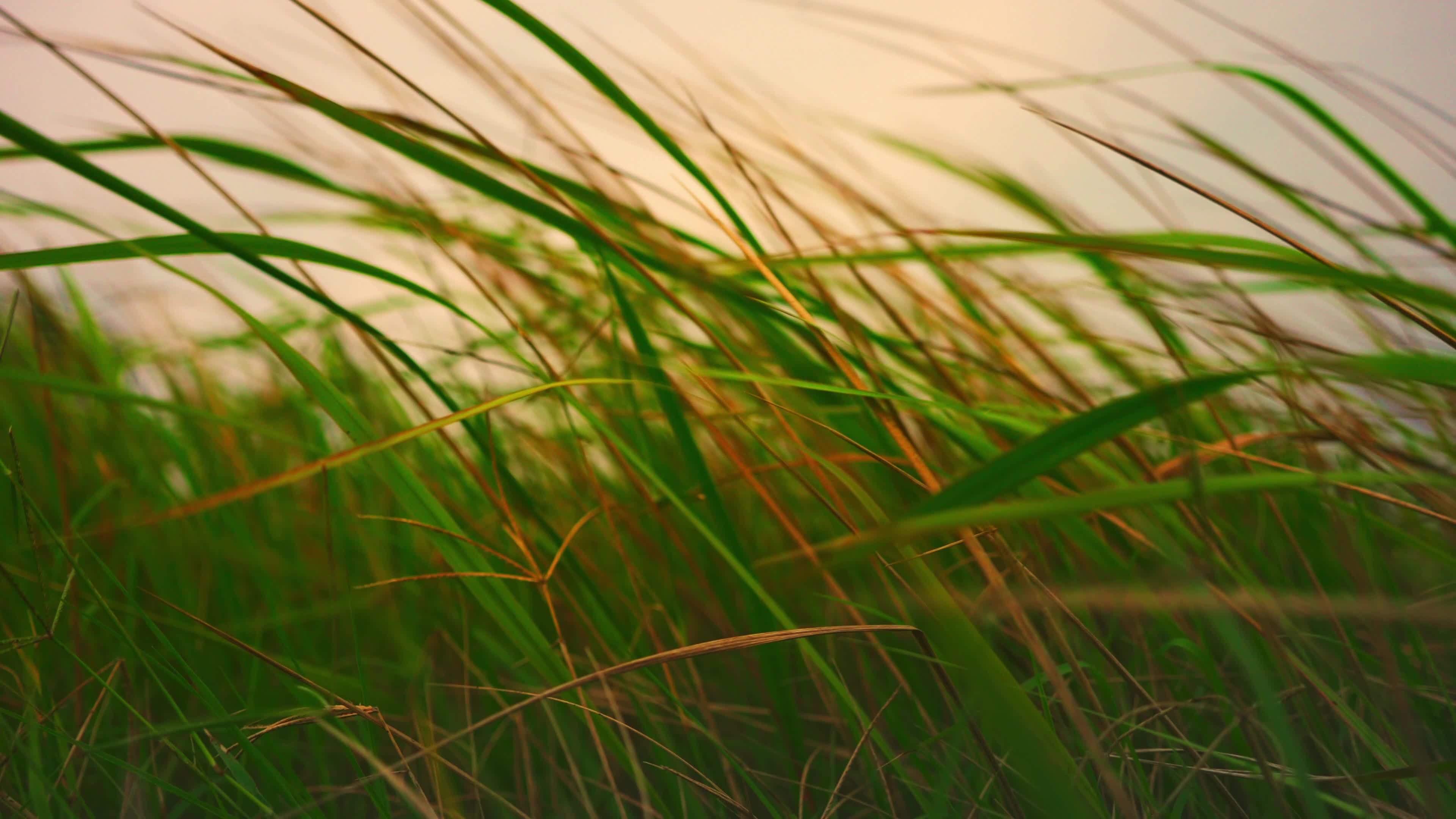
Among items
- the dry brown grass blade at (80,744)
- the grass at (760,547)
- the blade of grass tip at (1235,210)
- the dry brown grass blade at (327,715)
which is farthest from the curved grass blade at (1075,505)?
the dry brown grass blade at (80,744)

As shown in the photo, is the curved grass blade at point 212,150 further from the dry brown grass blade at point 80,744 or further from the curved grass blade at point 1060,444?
the curved grass blade at point 1060,444

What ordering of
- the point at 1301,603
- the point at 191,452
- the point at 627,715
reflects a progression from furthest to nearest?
the point at 191,452 → the point at 627,715 → the point at 1301,603

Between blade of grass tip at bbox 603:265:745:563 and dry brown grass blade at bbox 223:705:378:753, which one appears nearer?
dry brown grass blade at bbox 223:705:378:753

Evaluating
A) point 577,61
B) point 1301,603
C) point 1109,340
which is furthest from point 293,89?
point 1109,340

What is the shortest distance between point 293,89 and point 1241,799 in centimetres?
67

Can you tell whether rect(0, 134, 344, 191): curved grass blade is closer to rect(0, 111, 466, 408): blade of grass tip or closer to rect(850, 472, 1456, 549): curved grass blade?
rect(0, 111, 466, 408): blade of grass tip

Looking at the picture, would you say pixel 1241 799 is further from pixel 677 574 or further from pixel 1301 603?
pixel 677 574

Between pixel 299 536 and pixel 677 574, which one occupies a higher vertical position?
pixel 299 536

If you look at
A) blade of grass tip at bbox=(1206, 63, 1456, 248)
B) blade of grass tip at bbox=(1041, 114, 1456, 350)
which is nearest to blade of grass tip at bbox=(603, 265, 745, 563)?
blade of grass tip at bbox=(1041, 114, 1456, 350)

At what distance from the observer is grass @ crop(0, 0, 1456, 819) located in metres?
0.36

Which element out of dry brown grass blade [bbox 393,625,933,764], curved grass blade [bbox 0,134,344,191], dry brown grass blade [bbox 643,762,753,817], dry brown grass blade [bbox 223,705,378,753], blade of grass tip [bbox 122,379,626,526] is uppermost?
curved grass blade [bbox 0,134,344,191]

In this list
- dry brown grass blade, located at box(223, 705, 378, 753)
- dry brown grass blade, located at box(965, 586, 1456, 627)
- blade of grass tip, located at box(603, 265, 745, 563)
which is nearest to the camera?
dry brown grass blade, located at box(965, 586, 1456, 627)

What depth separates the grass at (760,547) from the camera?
0.36 metres

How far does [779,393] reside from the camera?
1.92 feet
